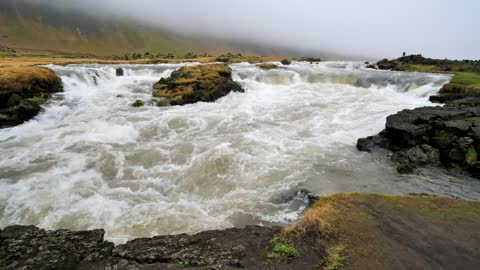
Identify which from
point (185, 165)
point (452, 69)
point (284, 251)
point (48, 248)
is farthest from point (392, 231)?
point (452, 69)

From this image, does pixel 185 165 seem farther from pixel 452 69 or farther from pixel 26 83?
pixel 452 69

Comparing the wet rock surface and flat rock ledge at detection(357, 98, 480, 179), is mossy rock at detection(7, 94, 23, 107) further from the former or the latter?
flat rock ledge at detection(357, 98, 480, 179)

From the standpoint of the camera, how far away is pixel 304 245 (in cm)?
749

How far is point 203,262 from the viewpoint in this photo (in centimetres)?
697

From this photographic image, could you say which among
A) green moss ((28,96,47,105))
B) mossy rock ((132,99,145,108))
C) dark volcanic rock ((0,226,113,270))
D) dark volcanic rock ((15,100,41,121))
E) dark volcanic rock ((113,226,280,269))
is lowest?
mossy rock ((132,99,145,108))

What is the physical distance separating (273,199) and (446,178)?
8.98 meters

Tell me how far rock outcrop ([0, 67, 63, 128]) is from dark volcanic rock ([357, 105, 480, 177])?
24.9 metres

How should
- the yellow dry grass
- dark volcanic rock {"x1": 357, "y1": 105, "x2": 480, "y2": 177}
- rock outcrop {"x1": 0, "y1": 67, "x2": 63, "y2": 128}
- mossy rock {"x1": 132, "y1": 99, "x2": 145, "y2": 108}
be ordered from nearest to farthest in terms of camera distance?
dark volcanic rock {"x1": 357, "y1": 105, "x2": 480, "y2": 177} < rock outcrop {"x1": 0, "y1": 67, "x2": 63, "y2": 128} < the yellow dry grass < mossy rock {"x1": 132, "y1": 99, "x2": 145, "y2": 108}

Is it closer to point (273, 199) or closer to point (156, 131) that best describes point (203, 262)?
point (273, 199)

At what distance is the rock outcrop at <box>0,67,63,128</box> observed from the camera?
2483 cm

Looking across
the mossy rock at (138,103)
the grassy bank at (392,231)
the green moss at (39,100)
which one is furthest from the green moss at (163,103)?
the grassy bank at (392,231)

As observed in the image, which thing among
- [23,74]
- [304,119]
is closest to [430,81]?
[304,119]

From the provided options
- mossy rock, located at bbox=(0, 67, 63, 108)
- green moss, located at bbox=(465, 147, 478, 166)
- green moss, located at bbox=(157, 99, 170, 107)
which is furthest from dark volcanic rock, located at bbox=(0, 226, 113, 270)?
green moss, located at bbox=(157, 99, 170, 107)

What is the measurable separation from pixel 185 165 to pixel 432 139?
14.4 meters
